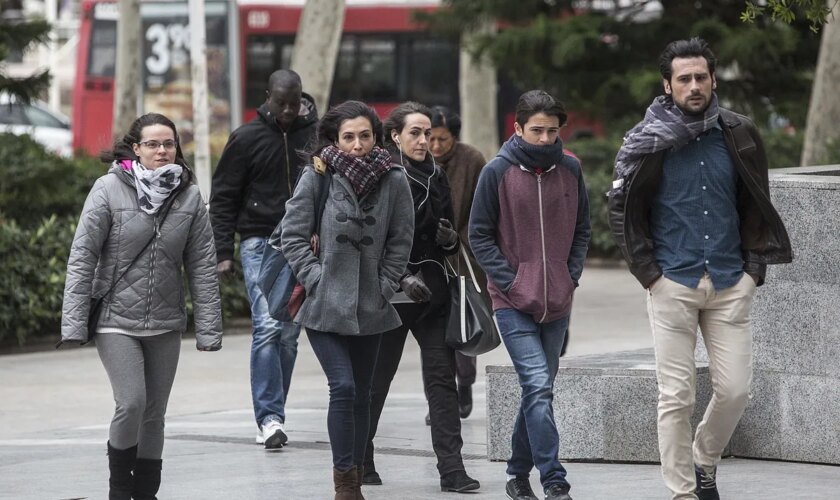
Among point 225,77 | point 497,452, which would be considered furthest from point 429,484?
point 225,77

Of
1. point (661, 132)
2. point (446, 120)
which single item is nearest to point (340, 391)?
point (661, 132)

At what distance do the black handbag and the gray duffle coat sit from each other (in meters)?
0.55

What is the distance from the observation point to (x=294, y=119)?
8453mm

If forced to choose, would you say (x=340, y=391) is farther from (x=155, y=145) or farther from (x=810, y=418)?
(x=810, y=418)

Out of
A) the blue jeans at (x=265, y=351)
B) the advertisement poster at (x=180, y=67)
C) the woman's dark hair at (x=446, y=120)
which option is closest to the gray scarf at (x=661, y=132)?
the woman's dark hair at (x=446, y=120)

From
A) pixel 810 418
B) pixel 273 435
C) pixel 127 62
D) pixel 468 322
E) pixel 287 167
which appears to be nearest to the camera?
pixel 468 322

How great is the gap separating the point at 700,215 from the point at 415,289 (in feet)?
3.84

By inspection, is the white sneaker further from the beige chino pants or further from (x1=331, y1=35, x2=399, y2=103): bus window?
(x1=331, y1=35, x2=399, y2=103): bus window

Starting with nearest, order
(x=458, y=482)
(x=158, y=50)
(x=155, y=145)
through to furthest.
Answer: (x=155, y=145), (x=458, y=482), (x=158, y=50)

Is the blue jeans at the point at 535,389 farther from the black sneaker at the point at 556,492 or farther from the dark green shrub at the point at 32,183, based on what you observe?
the dark green shrub at the point at 32,183

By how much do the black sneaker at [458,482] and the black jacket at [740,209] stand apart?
1357 millimetres

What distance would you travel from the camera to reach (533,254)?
6.44m

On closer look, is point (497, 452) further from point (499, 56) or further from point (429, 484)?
point (499, 56)

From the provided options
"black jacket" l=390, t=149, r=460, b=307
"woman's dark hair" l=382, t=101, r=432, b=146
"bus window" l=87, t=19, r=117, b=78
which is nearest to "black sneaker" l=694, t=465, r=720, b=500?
"black jacket" l=390, t=149, r=460, b=307
